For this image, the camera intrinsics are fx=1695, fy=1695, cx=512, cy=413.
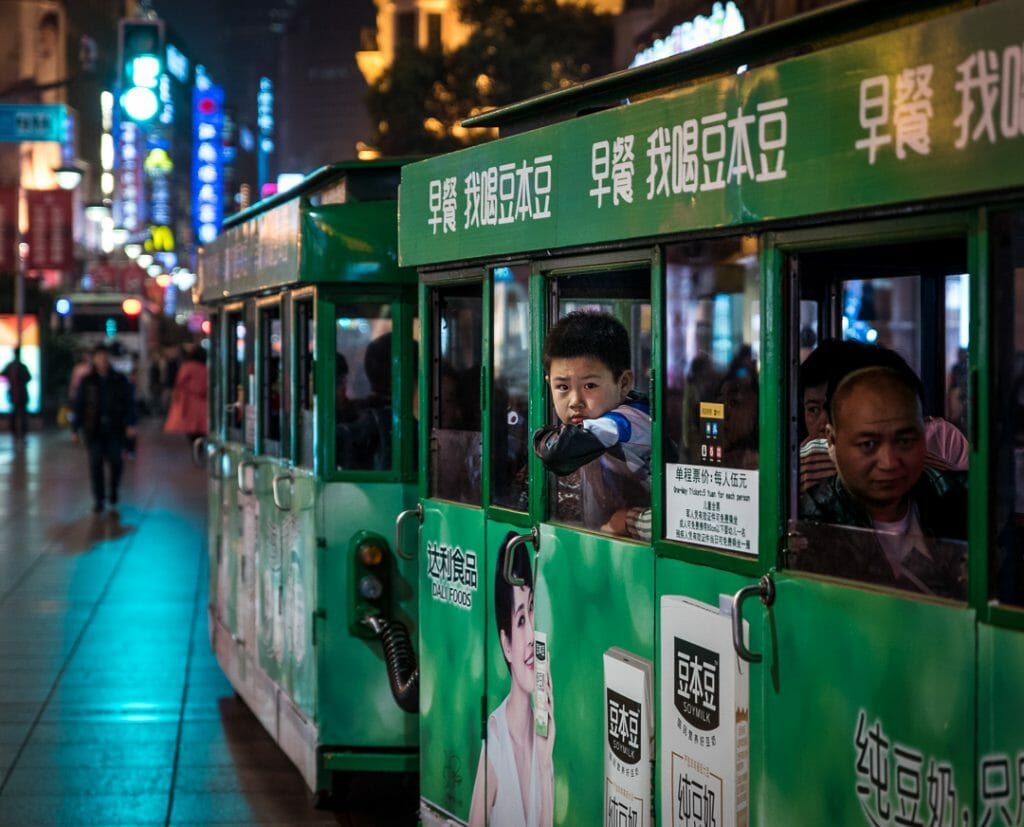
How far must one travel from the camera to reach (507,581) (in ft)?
16.8

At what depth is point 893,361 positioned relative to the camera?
4141 mm

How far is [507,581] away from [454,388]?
1.07 metres

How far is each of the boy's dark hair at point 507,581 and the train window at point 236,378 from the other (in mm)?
3644

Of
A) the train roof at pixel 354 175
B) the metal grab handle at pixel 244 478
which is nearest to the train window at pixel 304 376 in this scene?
the train roof at pixel 354 175

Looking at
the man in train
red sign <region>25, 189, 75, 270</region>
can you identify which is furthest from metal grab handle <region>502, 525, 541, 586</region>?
red sign <region>25, 189, 75, 270</region>

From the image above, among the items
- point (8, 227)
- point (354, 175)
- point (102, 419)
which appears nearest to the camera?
point (354, 175)

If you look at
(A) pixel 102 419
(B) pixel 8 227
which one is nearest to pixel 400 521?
(A) pixel 102 419

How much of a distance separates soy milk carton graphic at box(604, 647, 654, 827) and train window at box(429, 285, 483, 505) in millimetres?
1360

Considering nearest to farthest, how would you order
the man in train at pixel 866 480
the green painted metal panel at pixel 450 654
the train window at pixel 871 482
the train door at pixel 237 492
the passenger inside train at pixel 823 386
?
the train window at pixel 871 482, the man in train at pixel 866 480, the passenger inside train at pixel 823 386, the green painted metal panel at pixel 450 654, the train door at pixel 237 492

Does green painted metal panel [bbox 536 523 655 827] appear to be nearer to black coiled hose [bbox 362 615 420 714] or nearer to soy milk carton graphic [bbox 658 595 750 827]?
soy milk carton graphic [bbox 658 595 750 827]

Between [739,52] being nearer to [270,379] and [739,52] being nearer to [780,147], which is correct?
[780,147]

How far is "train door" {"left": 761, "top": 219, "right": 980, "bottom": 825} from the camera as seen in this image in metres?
3.15

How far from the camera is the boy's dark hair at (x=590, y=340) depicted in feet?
15.8

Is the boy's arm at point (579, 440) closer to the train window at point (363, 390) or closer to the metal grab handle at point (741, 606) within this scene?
the metal grab handle at point (741, 606)
